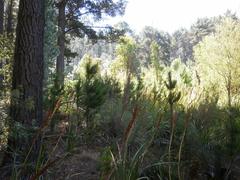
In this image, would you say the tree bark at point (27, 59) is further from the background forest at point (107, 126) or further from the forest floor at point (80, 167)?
the forest floor at point (80, 167)

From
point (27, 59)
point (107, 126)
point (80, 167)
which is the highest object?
point (27, 59)

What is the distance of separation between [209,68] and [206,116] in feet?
59.9

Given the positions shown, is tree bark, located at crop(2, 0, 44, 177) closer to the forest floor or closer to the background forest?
the background forest

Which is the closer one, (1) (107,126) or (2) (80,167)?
(2) (80,167)

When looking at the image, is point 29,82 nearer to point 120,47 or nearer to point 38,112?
point 38,112

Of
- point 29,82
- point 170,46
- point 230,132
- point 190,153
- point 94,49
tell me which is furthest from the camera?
point 94,49

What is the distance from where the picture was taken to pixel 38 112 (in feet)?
16.2

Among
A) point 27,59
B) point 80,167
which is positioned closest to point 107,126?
point 80,167

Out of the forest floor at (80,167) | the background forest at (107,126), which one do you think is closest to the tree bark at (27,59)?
the background forest at (107,126)

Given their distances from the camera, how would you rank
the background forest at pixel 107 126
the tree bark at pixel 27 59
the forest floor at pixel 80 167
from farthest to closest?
the tree bark at pixel 27 59, the forest floor at pixel 80 167, the background forest at pixel 107 126

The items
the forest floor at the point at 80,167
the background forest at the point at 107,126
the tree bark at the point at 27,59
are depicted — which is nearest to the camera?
the background forest at the point at 107,126

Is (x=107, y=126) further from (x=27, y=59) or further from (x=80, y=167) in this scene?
(x=27, y=59)

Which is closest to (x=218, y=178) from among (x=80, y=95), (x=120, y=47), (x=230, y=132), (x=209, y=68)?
(x=230, y=132)

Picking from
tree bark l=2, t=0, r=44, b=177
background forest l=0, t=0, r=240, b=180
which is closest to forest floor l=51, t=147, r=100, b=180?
background forest l=0, t=0, r=240, b=180
